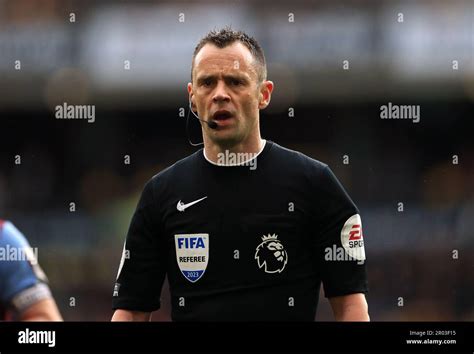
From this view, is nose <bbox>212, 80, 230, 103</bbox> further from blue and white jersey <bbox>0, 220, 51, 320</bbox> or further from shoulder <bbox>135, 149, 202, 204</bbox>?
blue and white jersey <bbox>0, 220, 51, 320</bbox>

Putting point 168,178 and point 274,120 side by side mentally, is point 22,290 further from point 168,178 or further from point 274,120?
point 274,120

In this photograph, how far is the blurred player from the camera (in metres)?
3.89

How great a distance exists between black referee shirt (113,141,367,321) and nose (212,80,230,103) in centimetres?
32

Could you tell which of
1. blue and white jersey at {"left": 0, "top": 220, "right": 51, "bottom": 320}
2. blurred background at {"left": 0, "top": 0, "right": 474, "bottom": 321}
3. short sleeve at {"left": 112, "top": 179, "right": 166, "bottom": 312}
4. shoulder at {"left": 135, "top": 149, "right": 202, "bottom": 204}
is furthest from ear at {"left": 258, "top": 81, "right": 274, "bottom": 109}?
blue and white jersey at {"left": 0, "top": 220, "right": 51, "bottom": 320}

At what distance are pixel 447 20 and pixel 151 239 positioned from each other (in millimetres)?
2876

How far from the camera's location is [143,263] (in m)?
3.92

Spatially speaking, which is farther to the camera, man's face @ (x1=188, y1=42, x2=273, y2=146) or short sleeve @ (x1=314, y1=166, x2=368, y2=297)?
man's face @ (x1=188, y1=42, x2=273, y2=146)

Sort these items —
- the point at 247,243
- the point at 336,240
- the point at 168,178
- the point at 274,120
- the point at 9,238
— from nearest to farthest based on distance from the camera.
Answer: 1. the point at 336,240
2. the point at 247,243
3. the point at 168,178
4. the point at 9,238
5. the point at 274,120

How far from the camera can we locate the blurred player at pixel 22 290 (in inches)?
153

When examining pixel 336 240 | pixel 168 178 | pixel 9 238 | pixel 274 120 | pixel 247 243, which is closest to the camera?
pixel 336 240

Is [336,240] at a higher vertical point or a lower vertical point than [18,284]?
higher

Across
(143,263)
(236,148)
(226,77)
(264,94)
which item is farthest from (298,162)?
(143,263)

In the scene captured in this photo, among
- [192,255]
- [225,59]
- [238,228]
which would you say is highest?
[225,59]

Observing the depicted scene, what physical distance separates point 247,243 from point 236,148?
1.53ft
